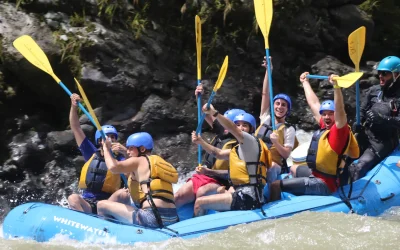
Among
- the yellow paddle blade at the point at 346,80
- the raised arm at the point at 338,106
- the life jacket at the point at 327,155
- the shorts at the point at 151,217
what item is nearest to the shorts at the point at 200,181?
the shorts at the point at 151,217

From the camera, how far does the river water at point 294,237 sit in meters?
4.79

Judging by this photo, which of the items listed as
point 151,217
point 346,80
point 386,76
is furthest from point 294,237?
point 386,76

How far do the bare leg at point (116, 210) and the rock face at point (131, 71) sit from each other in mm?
2695

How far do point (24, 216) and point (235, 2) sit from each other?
5.18 metres

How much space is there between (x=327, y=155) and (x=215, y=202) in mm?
1007

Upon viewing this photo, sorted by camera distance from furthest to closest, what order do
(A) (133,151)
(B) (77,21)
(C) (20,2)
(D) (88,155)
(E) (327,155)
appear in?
(B) (77,21) → (C) (20,2) → (D) (88,155) → (E) (327,155) → (A) (133,151)

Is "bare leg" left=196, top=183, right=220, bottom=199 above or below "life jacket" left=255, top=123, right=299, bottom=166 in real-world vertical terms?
below

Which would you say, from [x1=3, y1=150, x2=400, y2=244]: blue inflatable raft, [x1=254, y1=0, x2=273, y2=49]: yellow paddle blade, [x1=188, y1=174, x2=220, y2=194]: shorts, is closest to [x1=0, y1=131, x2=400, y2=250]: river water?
[x1=3, y1=150, x2=400, y2=244]: blue inflatable raft

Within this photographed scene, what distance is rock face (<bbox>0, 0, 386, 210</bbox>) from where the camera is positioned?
8078 mm

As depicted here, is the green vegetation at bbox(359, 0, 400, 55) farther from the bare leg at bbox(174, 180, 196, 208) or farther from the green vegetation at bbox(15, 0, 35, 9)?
the bare leg at bbox(174, 180, 196, 208)

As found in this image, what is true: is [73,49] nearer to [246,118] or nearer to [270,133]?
[270,133]

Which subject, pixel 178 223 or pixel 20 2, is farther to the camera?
pixel 20 2

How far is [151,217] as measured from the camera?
500 centimetres

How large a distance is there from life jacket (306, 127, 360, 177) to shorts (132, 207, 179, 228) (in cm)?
127
